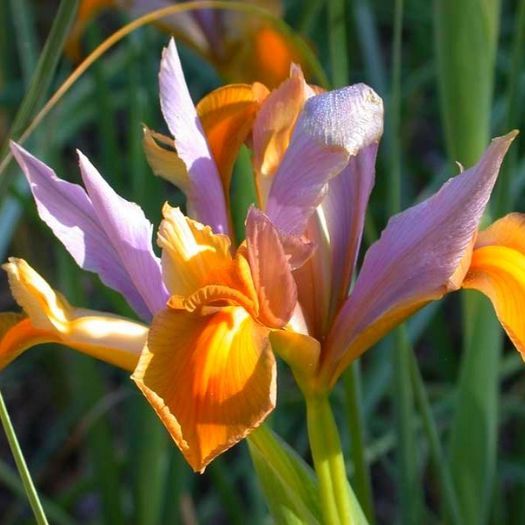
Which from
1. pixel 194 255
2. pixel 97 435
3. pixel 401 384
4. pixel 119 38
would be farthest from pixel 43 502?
pixel 194 255

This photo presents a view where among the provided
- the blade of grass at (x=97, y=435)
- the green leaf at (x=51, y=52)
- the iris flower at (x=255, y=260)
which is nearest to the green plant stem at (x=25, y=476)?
the iris flower at (x=255, y=260)

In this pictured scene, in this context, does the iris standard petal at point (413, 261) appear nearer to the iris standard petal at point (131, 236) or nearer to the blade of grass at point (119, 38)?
the iris standard petal at point (131, 236)

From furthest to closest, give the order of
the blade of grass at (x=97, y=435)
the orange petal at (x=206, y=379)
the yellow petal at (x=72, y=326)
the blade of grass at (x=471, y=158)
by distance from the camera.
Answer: the blade of grass at (x=97, y=435)
the blade of grass at (x=471, y=158)
the yellow petal at (x=72, y=326)
the orange petal at (x=206, y=379)

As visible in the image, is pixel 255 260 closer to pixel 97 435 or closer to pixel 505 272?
pixel 505 272

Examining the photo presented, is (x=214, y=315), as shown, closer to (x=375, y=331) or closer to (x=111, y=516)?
(x=375, y=331)

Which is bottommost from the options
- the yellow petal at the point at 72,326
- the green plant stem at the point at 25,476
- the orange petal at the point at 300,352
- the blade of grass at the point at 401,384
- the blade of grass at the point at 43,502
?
the blade of grass at the point at 43,502

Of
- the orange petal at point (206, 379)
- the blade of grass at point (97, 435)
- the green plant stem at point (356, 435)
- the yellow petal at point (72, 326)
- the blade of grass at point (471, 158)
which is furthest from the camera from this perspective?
the blade of grass at point (97, 435)
